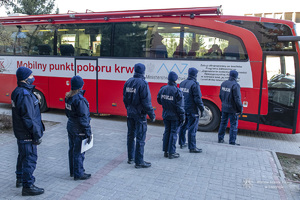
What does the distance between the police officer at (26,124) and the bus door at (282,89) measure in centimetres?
641

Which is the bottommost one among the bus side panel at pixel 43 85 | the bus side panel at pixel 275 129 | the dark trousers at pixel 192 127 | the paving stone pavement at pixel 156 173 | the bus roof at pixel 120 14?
the paving stone pavement at pixel 156 173

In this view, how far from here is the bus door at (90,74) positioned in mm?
9758

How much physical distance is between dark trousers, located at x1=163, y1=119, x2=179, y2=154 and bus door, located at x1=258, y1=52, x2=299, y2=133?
3.73m

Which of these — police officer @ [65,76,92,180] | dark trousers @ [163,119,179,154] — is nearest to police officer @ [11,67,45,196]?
police officer @ [65,76,92,180]

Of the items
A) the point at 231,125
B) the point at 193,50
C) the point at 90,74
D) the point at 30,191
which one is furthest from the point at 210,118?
the point at 30,191

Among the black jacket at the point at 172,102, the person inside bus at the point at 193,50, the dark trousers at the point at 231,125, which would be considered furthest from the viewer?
the person inside bus at the point at 193,50

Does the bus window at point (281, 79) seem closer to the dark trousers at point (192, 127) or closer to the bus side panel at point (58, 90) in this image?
the dark trousers at point (192, 127)

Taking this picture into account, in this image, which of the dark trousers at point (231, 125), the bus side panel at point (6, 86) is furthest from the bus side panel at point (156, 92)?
the bus side panel at point (6, 86)

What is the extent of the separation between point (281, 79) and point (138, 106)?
16.0 ft

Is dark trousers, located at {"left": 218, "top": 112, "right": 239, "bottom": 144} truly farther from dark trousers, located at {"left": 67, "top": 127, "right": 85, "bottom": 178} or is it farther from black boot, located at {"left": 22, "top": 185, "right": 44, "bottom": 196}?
black boot, located at {"left": 22, "top": 185, "right": 44, "bottom": 196}

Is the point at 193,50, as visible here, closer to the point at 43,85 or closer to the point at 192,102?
the point at 192,102

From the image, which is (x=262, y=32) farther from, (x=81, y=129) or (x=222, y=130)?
(x=81, y=129)

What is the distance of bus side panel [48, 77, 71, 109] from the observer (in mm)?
10211

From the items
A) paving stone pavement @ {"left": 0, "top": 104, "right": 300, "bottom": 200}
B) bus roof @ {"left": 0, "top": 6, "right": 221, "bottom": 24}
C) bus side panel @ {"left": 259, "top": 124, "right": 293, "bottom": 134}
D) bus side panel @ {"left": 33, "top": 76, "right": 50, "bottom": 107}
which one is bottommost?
paving stone pavement @ {"left": 0, "top": 104, "right": 300, "bottom": 200}
